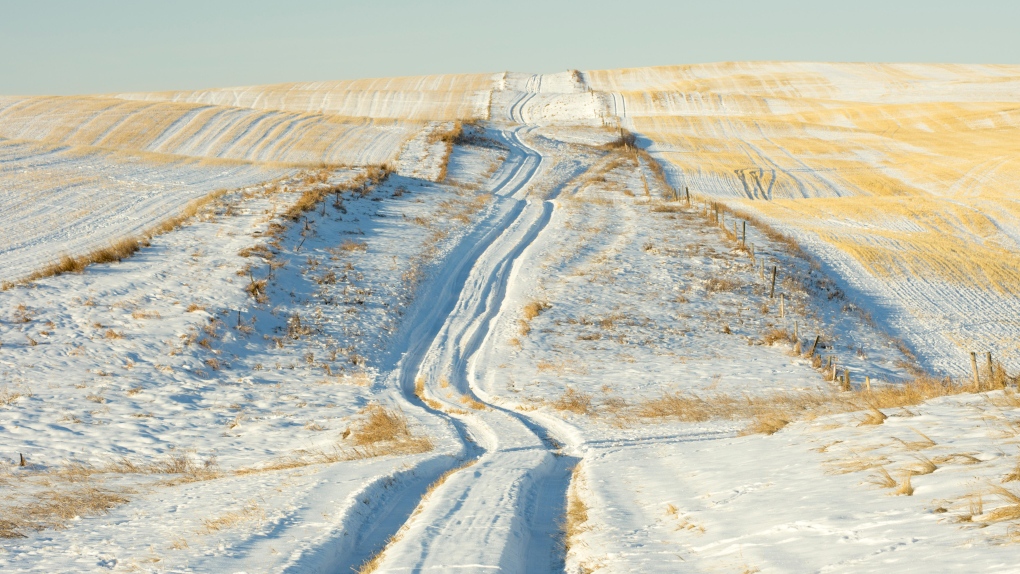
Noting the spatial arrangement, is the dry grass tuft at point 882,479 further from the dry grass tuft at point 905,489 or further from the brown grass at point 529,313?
the brown grass at point 529,313

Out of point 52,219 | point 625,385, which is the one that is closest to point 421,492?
point 625,385

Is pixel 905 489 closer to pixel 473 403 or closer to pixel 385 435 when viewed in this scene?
pixel 385 435

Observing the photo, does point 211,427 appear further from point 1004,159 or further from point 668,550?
point 1004,159

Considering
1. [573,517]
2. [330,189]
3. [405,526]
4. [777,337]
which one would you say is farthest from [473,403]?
[330,189]

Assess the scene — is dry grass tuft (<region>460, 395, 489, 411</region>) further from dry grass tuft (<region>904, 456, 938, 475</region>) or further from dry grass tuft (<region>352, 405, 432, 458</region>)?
dry grass tuft (<region>904, 456, 938, 475</region>)

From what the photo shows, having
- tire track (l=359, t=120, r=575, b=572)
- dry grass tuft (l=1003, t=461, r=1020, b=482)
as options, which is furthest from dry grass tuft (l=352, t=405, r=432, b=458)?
dry grass tuft (l=1003, t=461, r=1020, b=482)

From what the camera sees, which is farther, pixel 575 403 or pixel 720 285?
pixel 720 285

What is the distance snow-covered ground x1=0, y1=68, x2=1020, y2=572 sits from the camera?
9.37 m

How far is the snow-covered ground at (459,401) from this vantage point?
9367mm

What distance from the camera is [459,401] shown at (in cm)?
2050

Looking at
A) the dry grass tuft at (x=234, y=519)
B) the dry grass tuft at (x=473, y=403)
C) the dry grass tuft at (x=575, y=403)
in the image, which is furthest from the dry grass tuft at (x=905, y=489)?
the dry grass tuft at (x=473, y=403)

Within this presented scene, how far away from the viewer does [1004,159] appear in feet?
211

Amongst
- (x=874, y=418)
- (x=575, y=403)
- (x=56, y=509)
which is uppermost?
(x=874, y=418)

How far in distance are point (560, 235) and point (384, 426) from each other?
72.2ft
